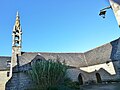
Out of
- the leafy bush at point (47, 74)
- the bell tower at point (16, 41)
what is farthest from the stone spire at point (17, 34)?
the leafy bush at point (47, 74)

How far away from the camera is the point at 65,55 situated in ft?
97.5

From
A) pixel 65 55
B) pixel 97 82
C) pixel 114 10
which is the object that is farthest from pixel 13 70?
pixel 114 10

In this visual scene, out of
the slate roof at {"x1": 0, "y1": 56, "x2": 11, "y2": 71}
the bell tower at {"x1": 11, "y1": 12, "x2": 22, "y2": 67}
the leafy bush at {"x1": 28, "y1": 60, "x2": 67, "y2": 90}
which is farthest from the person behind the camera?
the slate roof at {"x1": 0, "y1": 56, "x2": 11, "y2": 71}

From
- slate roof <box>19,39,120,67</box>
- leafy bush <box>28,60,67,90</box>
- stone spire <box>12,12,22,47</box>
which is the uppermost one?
stone spire <box>12,12,22,47</box>

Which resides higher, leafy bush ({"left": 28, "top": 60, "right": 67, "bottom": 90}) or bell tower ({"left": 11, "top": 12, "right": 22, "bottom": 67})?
bell tower ({"left": 11, "top": 12, "right": 22, "bottom": 67})

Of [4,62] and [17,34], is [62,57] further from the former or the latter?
[4,62]

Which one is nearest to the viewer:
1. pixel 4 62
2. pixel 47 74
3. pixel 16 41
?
pixel 47 74

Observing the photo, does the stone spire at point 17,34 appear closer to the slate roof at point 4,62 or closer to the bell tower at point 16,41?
the bell tower at point 16,41

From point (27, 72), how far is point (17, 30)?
8.94m

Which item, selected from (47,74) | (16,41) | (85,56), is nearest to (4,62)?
(16,41)

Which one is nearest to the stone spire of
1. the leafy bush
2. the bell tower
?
the bell tower

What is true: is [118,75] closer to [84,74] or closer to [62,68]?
[84,74]

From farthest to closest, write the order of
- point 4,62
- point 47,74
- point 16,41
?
point 4,62, point 16,41, point 47,74

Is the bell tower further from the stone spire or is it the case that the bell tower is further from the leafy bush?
the leafy bush
